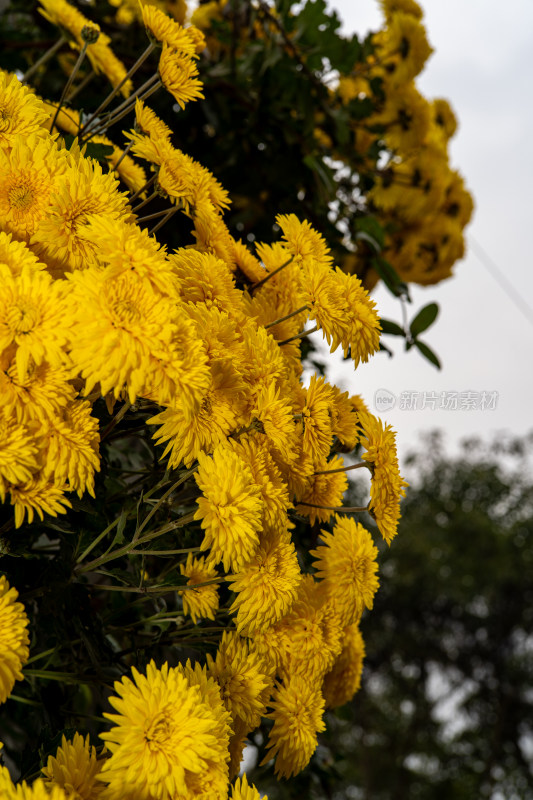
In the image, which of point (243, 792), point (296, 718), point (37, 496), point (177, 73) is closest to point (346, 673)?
point (296, 718)

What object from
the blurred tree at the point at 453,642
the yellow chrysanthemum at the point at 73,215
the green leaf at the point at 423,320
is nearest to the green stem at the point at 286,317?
the yellow chrysanthemum at the point at 73,215

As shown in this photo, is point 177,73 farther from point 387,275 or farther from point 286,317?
point 387,275

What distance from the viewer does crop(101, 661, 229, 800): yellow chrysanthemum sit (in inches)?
15.4

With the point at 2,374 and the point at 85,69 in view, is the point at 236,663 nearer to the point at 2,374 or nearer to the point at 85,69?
the point at 2,374

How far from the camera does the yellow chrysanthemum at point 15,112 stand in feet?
1.61

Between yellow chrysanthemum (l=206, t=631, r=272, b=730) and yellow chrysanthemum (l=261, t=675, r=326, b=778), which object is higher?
yellow chrysanthemum (l=206, t=631, r=272, b=730)

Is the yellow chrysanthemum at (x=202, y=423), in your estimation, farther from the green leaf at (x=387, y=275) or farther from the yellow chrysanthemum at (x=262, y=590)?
the green leaf at (x=387, y=275)

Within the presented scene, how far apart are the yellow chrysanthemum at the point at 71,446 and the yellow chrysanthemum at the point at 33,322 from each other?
0.03 metres

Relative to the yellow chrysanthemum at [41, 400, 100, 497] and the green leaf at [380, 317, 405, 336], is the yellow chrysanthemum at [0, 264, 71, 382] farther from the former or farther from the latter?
the green leaf at [380, 317, 405, 336]

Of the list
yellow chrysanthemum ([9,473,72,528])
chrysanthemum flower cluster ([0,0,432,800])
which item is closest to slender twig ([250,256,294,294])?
chrysanthemum flower cluster ([0,0,432,800])

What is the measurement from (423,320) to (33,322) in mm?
642

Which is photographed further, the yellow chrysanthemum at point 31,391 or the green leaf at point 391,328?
the green leaf at point 391,328

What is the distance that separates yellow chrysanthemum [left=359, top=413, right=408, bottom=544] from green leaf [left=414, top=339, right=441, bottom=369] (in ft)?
1.43

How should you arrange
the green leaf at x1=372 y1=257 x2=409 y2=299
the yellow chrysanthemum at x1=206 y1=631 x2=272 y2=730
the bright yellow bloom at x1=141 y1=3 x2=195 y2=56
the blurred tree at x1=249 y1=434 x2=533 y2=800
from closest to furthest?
1. the yellow chrysanthemum at x1=206 y1=631 x2=272 y2=730
2. the bright yellow bloom at x1=141 y1=3 x2=195 y2=56
3. the green leaf at x1=372 y1=257 x2=409 y2=299
4. the blurred tree at x1=249 y1=434 x2=533 y2=800
